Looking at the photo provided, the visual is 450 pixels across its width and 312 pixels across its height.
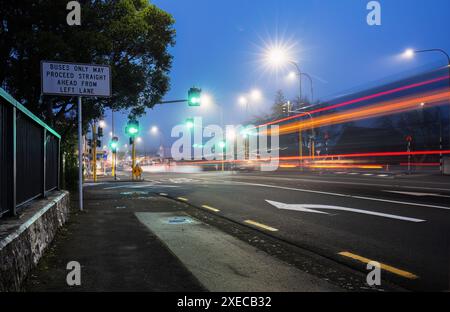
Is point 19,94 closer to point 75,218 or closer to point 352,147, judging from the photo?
point 75,218

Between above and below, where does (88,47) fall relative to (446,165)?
above

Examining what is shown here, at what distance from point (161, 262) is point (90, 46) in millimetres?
9991

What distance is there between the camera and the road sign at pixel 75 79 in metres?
8.96

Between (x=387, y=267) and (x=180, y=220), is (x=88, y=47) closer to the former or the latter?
(x=180, y=220)

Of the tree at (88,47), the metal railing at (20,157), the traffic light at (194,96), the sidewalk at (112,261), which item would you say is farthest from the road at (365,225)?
the traffic light at (194,96)

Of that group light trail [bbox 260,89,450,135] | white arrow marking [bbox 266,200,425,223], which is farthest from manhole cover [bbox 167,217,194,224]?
light trail [bbox 260,89,450,135]

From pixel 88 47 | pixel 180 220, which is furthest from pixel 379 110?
pixel 180 220

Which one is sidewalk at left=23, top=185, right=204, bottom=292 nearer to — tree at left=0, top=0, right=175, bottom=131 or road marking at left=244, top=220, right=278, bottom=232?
road marking at left=244, top=220, right=278, bottom=232

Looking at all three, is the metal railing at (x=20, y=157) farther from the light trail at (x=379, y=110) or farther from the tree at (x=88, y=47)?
the light trail at (x=379, y=110)

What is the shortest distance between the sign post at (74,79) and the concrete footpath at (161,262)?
3.38m

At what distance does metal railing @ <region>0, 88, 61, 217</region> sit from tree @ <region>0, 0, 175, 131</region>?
18.8 ft

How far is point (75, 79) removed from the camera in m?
9.39

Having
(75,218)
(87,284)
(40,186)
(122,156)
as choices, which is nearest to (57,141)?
(75,218)

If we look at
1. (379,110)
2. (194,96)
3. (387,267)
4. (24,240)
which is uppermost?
(379,110)
